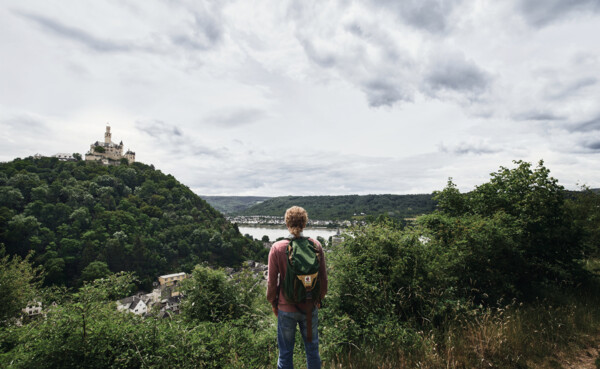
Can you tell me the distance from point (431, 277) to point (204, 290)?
7199mm

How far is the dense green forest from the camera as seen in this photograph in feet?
8.95

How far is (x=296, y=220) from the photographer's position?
2215 mm

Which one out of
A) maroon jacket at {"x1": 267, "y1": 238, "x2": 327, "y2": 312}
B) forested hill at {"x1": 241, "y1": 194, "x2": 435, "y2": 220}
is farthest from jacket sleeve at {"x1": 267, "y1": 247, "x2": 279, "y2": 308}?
forested hill at {"x1": 241, "y1": 194, "x2": 435, "y2": 220}

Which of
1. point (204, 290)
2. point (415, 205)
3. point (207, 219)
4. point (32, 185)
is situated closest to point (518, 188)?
point (204, 290)

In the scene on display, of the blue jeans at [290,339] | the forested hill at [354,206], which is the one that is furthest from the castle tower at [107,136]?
the blue jeans at [290,339]

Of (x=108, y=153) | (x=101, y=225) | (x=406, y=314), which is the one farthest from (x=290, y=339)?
(x=108, y=153)

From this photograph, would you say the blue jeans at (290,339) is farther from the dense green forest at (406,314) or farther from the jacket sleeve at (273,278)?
the dense green forest at (406,314)

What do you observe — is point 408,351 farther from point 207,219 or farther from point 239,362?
point 207,219

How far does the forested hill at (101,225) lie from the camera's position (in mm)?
37750

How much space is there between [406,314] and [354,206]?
162m

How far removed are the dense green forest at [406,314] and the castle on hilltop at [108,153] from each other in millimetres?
87793

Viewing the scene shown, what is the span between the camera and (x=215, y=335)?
12.0ft

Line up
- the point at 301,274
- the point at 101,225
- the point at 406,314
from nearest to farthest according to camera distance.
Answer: the point at 301,274
the point at 406,314
the point at 101,225

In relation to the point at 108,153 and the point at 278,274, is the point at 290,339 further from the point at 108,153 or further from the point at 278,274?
the point at 108,153
